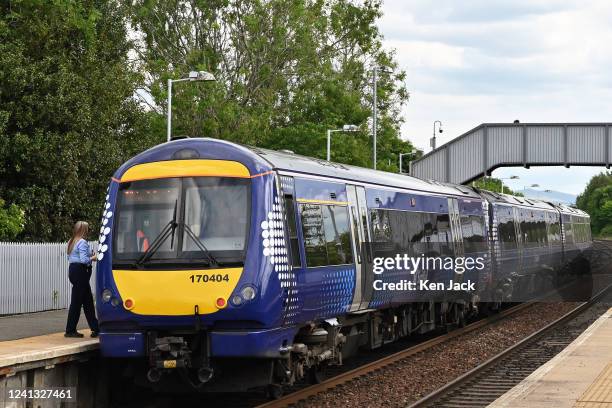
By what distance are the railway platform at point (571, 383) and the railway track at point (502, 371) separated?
25.9 inches

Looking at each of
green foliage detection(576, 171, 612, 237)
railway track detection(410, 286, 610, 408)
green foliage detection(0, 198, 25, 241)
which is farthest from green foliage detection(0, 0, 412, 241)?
green foliage detection(576, 171, 612, 237)

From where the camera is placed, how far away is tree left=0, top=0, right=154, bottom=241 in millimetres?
31562

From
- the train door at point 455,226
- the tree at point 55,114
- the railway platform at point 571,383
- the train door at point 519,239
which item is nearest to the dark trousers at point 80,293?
the railway platform at point 571,383

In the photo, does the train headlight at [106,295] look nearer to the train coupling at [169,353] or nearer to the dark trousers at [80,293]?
the train coupling at [169,353]

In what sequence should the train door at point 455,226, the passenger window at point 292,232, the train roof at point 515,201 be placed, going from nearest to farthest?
the passenger window at point 292,232
the train door at point 455,226
the train roof at point 515,201

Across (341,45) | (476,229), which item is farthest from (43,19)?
(341,45)

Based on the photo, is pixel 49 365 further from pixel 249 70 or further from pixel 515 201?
pixel 249 70

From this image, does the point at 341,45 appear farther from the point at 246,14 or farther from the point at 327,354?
the point at 327,354

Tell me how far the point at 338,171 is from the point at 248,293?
157 inches

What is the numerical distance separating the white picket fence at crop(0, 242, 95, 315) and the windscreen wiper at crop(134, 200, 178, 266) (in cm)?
1081

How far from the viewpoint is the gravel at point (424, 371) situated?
14148 millimetres

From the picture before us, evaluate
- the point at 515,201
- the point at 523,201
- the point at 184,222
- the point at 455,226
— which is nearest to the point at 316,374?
the point at 184,222

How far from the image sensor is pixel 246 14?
4772 cm

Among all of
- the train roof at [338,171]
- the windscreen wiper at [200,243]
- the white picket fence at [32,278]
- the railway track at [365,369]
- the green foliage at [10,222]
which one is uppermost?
the train roof at [338,171]
